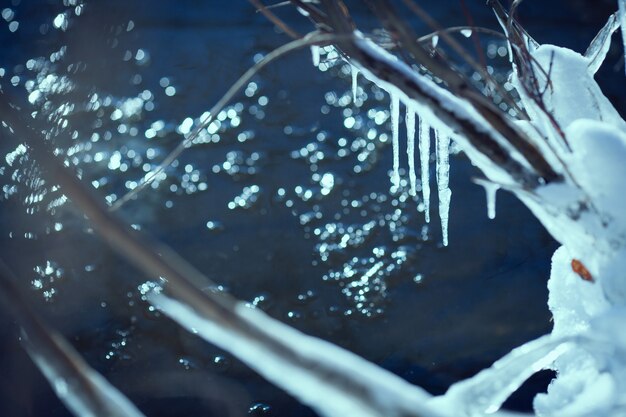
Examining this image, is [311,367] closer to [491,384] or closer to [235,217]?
[491,384]

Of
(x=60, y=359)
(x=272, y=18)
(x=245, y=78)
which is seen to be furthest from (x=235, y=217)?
(x=60, y=359)

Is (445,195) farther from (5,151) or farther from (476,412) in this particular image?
(5,151)

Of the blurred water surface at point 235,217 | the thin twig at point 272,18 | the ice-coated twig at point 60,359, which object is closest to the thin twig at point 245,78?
the thin twig at point 272,18

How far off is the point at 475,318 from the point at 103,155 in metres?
2.75

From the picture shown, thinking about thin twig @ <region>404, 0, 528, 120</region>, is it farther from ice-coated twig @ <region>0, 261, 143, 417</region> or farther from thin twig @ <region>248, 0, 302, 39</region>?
ice-coated twig @ <region>0, 261, 143, 417</region>

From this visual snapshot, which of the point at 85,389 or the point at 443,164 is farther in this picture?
the point at 443,164

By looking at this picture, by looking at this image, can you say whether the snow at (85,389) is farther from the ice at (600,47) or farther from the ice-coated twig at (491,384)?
the ice at (600,47)

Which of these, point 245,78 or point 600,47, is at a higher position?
point 600,47

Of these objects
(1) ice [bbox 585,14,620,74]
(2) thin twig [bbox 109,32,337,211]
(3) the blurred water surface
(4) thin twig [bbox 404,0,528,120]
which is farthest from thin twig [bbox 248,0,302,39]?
(3) the blurred water surface

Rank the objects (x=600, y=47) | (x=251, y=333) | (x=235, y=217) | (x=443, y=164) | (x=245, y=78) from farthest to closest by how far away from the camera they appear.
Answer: (x=235, y=217) → (x=443, y=164) → (x=600, y=47) → (x=245, y=78) → (x=251, y=333)

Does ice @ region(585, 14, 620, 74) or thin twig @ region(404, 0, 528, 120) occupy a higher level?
ice @ region(585, 14, 620, 74)

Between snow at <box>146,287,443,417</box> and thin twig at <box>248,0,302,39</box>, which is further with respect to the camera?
thin twig at <box>248,0,302,39</box>

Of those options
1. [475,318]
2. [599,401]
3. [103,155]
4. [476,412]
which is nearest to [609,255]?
[599,401]

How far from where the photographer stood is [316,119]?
4.39 m
